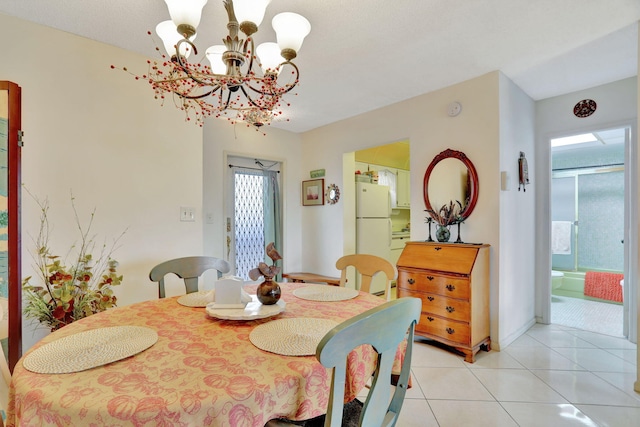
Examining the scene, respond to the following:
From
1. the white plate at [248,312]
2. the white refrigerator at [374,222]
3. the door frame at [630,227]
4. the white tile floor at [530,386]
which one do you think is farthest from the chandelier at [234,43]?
the door frame at [630,227]

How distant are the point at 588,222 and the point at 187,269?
20.1ft

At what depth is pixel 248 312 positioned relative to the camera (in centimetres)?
131

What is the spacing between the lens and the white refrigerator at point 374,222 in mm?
4184

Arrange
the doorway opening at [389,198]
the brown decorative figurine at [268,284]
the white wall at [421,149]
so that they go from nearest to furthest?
the brown decorative figurine at [268,284]
the white wall at [421,149]
the doorway opening at [389,198]

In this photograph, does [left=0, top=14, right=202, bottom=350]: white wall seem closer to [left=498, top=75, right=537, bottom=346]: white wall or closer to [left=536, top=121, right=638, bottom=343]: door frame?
[left=498, top=75, right=537, bottom=346]: white wall

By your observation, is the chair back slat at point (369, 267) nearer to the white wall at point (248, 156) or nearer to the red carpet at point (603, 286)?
the white wall at point (248, 156)

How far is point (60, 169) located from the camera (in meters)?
2.04

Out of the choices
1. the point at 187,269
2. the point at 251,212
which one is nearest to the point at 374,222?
the point at 251,212

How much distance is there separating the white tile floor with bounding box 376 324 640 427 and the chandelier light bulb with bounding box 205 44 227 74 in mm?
2253

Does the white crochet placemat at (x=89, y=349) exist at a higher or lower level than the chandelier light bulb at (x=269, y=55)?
lower

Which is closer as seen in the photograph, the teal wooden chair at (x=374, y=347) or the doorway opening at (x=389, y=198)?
the teal wooden chair at (x=374, y=347)

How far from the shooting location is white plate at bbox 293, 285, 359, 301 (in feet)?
5.41

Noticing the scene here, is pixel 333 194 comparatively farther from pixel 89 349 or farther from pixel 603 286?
pixel 603 286

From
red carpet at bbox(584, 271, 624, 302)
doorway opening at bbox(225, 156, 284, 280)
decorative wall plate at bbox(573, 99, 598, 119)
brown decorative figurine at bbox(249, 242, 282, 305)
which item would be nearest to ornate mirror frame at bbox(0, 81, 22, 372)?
brown decorative figurine at bbox(249, 242, 282, 305)
